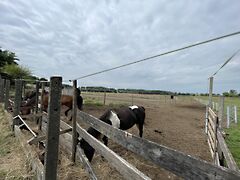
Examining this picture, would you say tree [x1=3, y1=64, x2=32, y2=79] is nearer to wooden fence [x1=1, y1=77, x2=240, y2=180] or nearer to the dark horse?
the dark horse

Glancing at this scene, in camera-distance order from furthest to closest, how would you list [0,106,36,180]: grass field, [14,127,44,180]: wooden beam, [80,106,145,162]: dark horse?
[80,106,145,162]: dark horse < [0,106,36,180]: grass field < [14,127,44,180]: wooden beam

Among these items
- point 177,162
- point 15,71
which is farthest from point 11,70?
point 177,162

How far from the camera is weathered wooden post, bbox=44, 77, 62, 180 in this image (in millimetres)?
2645

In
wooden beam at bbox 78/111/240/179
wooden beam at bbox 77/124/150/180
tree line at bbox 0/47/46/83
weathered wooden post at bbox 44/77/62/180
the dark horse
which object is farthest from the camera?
tree line at bbox 0/47/46/83

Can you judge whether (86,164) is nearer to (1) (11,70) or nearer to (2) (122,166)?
(2) (122,166)

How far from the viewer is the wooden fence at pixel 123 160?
1.32 m

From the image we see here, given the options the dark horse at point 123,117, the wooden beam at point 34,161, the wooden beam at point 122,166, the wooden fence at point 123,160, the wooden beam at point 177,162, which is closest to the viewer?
the wooden beam at point 177,162

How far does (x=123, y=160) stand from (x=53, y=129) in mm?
979

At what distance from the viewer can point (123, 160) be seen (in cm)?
227

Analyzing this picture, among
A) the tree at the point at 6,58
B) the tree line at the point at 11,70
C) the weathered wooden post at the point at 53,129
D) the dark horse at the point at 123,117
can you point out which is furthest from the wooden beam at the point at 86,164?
the tree at the point at 6,58

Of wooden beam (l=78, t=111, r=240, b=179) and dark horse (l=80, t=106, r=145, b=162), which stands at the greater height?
wooden beam (l=78, t=111, r=240, b=179)

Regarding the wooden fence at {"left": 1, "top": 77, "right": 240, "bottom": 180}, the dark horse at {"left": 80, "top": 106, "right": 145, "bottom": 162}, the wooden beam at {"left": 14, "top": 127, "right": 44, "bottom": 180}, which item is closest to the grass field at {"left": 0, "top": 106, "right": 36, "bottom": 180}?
the wooden beam at {"left": 14, "top": 127, "right": 44, "bottom": 180}

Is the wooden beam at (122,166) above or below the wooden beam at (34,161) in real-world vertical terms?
above

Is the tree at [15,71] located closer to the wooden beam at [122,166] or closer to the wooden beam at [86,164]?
the wooden beam at [86,164]
